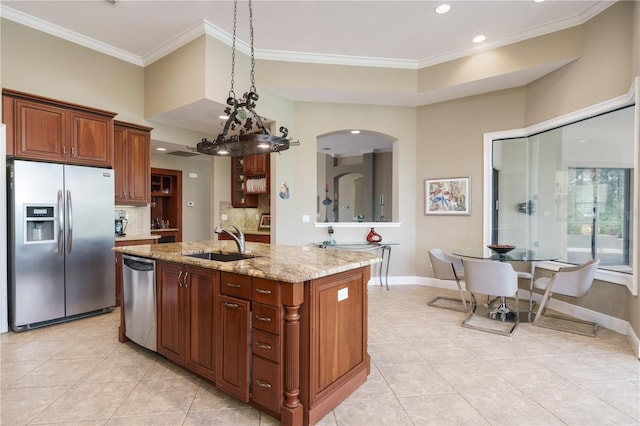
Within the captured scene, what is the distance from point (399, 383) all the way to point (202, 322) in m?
1.49

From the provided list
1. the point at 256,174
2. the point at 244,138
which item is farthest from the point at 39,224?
the point at 256,174

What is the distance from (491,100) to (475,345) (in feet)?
11.9

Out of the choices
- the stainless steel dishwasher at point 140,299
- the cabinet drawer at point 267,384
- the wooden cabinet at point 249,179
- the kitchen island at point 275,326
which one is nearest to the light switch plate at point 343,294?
the kitchen island at point 275,326

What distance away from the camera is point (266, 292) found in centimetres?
190

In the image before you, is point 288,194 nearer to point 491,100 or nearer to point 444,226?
point 444,226

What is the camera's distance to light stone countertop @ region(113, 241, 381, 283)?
1869 mm

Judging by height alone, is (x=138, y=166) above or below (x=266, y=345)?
above

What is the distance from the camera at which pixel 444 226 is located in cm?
526

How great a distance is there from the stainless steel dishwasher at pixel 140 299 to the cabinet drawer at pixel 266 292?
1.18 meters

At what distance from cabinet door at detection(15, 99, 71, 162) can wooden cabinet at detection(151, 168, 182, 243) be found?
13.8ft

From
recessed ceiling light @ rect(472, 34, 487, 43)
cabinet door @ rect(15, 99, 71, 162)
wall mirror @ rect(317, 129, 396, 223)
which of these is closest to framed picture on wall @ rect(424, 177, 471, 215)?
recessed ceiling light @ rect(472, 34, 487, 43)

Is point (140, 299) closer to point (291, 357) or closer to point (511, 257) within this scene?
point (291, 357)

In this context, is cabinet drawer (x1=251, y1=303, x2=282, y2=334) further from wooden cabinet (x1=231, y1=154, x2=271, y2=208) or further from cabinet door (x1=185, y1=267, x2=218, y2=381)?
wooden cabinet (x1=231, y1=154, x2=271, y2=208)

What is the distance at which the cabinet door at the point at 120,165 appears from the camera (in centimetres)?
430
